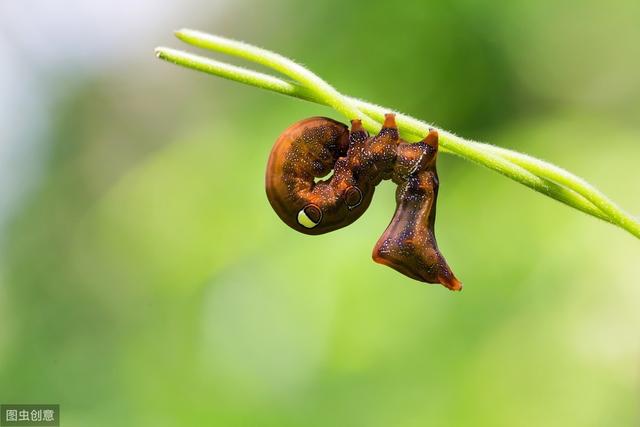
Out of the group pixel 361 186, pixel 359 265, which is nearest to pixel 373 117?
pixel 361 186

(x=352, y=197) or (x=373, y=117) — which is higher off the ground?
(x=373, y=117)

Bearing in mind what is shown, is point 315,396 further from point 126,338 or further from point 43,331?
point 43,331

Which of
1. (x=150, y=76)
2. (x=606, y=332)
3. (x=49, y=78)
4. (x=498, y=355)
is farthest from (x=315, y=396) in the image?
(x=49, y=78)

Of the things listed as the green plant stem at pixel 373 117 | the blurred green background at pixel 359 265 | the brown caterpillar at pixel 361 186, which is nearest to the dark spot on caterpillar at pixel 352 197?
the brown caterpillar at pixel 361 186

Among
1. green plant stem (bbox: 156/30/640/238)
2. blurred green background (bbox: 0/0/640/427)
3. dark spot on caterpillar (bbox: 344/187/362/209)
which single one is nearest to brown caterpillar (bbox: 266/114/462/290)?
dark spot on caterpillar (bbox: 344/187/362/209)

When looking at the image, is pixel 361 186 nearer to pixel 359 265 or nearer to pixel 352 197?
pixel 352 197
